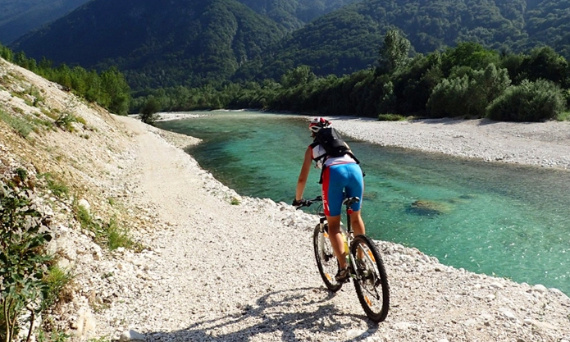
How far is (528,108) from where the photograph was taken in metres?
30.9

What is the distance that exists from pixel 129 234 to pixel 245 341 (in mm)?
4883

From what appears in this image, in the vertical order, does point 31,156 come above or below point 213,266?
above

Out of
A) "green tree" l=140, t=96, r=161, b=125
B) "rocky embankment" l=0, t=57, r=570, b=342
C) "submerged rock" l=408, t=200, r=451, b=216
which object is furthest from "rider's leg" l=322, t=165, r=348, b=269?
"green tree" l=140, t=96, r=161, b=125

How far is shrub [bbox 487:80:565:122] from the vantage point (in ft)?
98.3

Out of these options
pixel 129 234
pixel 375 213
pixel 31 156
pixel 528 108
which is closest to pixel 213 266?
pixel 129 234

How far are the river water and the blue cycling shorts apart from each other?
5.49 meters

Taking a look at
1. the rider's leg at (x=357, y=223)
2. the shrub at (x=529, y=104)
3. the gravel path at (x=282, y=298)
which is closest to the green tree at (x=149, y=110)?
the shrub at (x=529, y=104)

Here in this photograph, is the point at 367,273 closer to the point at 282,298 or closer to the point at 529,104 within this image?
the point at 282,298

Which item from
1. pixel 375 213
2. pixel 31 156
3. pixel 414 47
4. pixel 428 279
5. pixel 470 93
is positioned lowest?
pixel 375 213

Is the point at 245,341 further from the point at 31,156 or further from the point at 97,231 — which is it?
the point at 31,156

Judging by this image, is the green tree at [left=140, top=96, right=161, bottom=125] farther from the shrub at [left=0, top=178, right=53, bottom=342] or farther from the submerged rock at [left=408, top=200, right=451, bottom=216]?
the shrub at [left=0, top=178, right=53, bottom=342]

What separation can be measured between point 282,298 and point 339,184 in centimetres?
227

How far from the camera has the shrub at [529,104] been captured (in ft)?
98.3

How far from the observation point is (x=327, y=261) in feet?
20.7
